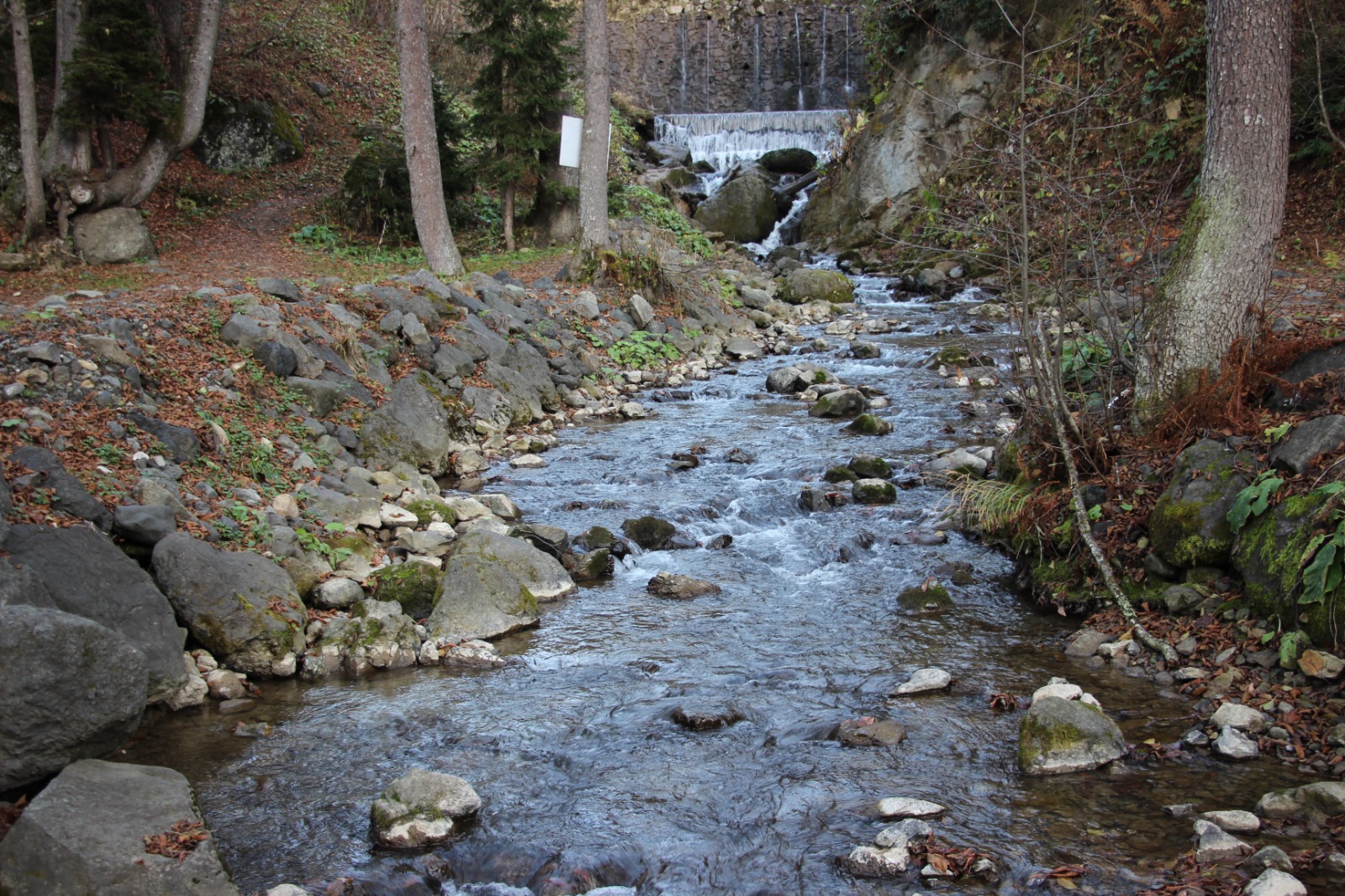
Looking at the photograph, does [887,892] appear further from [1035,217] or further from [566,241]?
[566,241]

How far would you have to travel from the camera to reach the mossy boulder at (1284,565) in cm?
504

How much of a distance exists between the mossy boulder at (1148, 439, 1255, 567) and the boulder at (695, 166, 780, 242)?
64.9 feet

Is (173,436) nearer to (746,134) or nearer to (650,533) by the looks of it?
(650,533)

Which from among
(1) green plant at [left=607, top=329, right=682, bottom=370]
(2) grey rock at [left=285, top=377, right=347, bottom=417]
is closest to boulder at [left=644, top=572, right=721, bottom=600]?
(2) grey rock at [left=285, top=377, right=347, bottom=417]

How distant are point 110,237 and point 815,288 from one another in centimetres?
1316

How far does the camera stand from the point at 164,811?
4066mm

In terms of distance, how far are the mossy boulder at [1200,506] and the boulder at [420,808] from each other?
15.1 ft

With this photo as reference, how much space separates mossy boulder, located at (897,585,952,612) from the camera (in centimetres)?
681

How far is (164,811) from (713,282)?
15699 millimetres

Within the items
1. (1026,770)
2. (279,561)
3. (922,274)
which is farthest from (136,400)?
(922,274)

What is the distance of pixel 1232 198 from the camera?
643cm

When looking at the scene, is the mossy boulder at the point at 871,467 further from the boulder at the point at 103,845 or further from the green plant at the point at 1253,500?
the boulder at the point at 103,845

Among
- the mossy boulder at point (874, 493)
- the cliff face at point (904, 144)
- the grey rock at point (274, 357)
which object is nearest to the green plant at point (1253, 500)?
the mossy boulder at point (874, 493)

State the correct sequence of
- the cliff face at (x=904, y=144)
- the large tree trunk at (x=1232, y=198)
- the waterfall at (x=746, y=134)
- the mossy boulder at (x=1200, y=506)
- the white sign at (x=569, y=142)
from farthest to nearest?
the waterfall at (x=746, y=134), the cliff face at (x=904, y=144), the white sign at (x=569, y=142), the large tree trunk at (x=1232, y=198), the mossy boulder at (x=1200, y=506)
